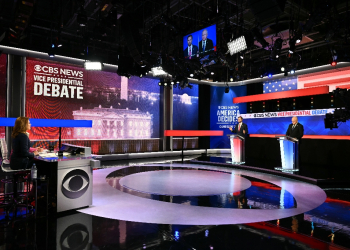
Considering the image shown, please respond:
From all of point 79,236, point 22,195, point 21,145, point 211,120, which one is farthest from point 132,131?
point 79,236

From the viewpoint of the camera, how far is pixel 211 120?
12891mm

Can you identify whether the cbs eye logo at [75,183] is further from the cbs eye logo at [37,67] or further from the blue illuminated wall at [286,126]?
the blue illuminated wall at [286,126]

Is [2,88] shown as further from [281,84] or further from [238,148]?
[281,84]

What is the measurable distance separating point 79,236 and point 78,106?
7.43m

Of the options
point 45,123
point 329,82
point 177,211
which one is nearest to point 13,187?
point 45,123

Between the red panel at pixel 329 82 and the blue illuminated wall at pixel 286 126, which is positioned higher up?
the red panel at pixel 329 82

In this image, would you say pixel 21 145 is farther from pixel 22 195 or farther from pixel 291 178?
pixel 291 178

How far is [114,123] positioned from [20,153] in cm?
688

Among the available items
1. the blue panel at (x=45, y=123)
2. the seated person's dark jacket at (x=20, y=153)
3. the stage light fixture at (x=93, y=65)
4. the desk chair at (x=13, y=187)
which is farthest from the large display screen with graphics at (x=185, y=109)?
the seated person's dark jacket at (x=20, y=153)

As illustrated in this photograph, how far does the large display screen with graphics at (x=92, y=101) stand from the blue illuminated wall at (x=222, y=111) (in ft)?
10.8

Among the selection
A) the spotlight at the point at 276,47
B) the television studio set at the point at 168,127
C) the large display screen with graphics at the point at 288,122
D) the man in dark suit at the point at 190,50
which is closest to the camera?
the television studio set at the point at 168,127

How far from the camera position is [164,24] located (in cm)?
686

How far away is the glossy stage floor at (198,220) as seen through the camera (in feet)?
7.66

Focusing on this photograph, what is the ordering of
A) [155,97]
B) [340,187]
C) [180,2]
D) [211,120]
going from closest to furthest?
1. [340,187]
2. [180,2]
3. [155,97]
4. [211,120]
